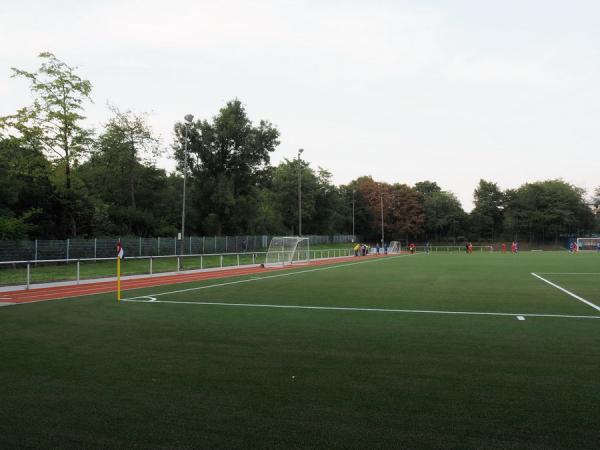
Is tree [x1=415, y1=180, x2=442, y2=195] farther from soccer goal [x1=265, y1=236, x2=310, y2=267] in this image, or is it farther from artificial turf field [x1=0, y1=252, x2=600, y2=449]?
artificial turf field [x1=0, y1=252, x2=600, y2=449]

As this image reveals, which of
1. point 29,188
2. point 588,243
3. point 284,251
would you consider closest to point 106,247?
point 29,188

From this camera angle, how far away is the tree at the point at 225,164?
53750 millimetres

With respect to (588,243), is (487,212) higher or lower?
higher

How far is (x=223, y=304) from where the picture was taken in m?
12.4

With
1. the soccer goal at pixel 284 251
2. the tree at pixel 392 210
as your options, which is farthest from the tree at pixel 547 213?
the soccer goal at pixel 284 251

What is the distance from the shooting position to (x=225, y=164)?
55.1 m

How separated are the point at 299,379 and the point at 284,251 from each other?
2860 centimetres

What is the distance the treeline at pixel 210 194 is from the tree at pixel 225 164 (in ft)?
0.39

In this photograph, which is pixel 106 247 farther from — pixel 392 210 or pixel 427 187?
pixel 427 187

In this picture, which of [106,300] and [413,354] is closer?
[413,354]

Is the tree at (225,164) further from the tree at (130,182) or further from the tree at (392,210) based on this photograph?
the tree at (392,210)

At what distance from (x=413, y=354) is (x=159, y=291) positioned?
430 inches

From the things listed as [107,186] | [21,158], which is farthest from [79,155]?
[107,186]

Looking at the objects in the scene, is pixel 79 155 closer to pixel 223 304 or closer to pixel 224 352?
pixel 223 304
